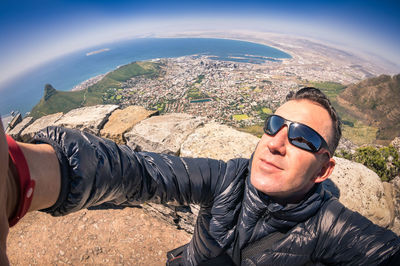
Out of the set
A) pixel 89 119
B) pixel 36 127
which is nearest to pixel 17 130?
pixel 36 127

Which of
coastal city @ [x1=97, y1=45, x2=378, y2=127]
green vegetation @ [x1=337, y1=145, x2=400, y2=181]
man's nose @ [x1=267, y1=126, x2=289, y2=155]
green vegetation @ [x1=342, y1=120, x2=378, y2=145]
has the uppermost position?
man's nose @ [x1=267, y1=126, x2=289, y2=155]

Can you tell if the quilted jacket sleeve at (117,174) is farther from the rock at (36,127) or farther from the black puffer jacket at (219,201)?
the rock at (36,127)

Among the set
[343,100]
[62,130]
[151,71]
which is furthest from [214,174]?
[151,71]

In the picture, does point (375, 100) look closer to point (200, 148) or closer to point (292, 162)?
point (200, 148)

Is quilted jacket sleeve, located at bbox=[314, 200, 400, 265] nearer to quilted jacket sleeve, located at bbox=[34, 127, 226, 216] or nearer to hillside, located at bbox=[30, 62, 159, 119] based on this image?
quilted jacket sleeve, located at bbox=[34, 127, 226, 216]

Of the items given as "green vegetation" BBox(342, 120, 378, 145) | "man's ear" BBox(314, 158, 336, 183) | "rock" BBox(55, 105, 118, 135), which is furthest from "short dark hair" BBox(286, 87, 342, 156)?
"green vegetation" BBox(342, 120, 378, 145)

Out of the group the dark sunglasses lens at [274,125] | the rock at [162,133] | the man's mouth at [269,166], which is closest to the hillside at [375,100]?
the rock at [162,133]

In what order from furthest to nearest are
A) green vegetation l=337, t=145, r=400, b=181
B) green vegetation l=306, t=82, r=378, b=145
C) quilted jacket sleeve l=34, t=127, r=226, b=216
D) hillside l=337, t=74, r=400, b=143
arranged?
hillside l=337, t=74, r=400, b=143 → green vegetation l=306, t=82, r=378, b=145 → green vegetation l=337, t=145, r=400, b=181 → quilted jacket sleeve l=34, t=127, r=226, b=216
